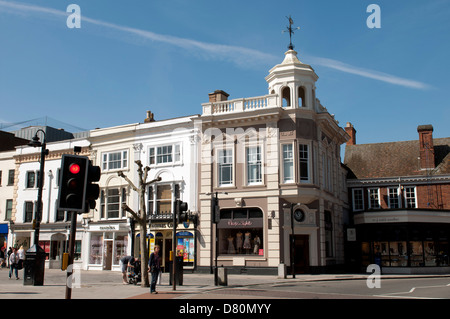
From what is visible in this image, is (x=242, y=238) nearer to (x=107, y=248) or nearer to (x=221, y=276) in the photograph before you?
(x=221, y=276)

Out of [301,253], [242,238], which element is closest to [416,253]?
[301,253]

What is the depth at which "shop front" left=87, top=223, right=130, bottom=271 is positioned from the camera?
32688mm

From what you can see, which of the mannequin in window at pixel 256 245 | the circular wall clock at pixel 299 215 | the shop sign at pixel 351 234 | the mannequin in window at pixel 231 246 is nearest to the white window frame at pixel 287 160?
the circular wall clock at pixel 299 215

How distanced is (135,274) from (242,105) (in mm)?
13701

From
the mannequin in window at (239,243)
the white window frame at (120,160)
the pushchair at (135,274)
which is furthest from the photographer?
the white window frame at (120,160)

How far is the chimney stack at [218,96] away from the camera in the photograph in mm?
32906

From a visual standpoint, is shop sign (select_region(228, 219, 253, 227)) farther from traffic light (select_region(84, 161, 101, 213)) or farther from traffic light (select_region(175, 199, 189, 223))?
traffic light (select_region(84, 161, 101, 213))

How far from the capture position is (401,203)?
123ft

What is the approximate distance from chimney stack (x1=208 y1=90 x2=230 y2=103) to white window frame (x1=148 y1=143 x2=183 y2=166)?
440 cm

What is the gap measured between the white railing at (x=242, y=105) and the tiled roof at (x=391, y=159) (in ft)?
47.6

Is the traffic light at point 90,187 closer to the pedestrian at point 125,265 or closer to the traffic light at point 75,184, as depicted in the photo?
the traffic light at point 75,184

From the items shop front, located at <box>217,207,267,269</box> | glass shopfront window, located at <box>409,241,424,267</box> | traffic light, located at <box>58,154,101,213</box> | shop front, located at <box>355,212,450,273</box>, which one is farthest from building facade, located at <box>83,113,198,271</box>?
traffic light, located at <box>58,154,101,213</box>
